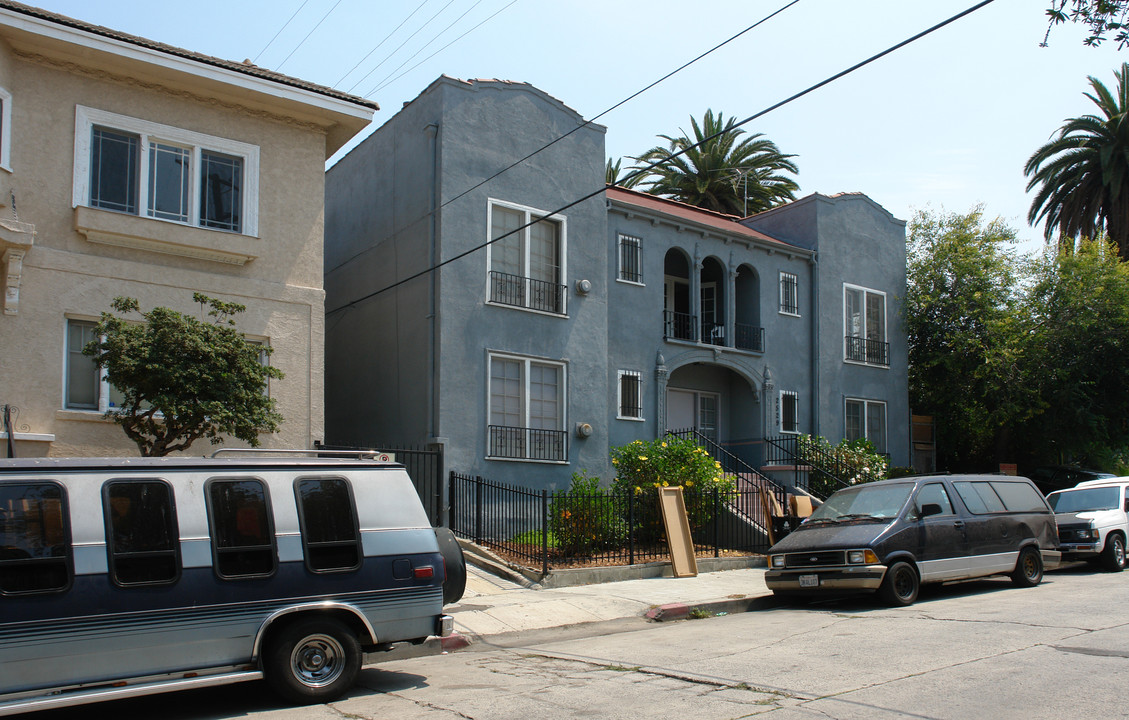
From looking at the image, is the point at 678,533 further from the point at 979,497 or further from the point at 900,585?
the point at 979,497

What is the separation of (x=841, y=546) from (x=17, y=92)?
12856mm

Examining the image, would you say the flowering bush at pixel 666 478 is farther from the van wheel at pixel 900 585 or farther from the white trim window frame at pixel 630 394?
the van wheel at pixel 900 585

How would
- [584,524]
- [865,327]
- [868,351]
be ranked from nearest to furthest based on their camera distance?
1. [584,524]
2. [868,351]
3. [865,327]

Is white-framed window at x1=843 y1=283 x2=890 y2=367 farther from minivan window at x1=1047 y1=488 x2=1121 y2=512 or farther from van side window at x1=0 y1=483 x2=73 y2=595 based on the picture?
van side window at x1=0 y1=483 x2=73 y2=595

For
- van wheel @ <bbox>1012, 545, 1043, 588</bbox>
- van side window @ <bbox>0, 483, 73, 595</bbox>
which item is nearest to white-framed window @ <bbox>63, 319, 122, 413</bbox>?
van side window @ <bbox>0, 483, 73, 595</bbox>

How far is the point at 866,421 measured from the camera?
986 inches

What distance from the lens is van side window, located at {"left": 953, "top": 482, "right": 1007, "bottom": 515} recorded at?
44.3 ft

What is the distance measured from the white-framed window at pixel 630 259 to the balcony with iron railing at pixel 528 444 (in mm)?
4118

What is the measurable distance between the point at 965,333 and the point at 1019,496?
12.0 m

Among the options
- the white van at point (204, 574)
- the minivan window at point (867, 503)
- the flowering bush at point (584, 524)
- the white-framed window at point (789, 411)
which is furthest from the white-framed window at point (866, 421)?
the white van at point (204, 574)

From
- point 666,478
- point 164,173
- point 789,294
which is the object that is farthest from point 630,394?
point 164,173

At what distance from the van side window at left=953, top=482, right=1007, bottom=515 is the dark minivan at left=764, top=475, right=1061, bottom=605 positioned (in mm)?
16

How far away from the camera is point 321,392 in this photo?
1559 cm

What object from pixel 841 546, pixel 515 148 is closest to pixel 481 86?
pixel 515 148
